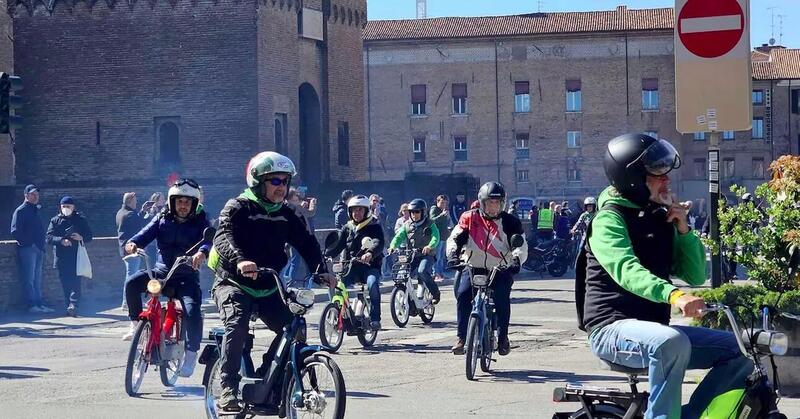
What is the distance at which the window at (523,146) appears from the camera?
2810 inches

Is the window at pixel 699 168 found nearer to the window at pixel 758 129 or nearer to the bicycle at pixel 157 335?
the window at pixel 758 129

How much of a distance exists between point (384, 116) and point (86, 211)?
32.2 m

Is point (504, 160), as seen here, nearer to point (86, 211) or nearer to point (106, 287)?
point (86, 211)

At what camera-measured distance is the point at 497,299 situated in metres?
12.1

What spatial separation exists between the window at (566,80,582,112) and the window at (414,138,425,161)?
818 cm

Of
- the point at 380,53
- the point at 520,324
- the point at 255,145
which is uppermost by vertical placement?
the point at 380,53

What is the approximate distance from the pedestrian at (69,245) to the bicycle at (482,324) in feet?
29.8

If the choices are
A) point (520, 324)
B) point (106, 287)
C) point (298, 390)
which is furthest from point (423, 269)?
point (298, 390)

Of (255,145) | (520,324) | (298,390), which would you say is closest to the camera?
(298,390)

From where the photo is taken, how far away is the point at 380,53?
7244cm

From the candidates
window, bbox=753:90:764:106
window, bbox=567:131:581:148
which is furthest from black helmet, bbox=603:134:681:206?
window, bbox=753:90:764:106

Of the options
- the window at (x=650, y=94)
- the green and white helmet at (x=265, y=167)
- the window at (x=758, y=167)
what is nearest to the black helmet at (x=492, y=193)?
the green and white helmet at (x=265, y=167)

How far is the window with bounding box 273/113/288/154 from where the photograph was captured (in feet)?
140

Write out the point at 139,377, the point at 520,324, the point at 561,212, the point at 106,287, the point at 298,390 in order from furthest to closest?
1. the point at 561,212
2. the point at 106,287
3. the point at 520,324
4. the point at 139,377
5. the point at 298,390
